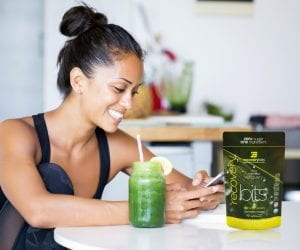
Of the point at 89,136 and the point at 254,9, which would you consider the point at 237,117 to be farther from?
the point at 89,136

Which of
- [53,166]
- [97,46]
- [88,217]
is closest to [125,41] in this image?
[97,46]

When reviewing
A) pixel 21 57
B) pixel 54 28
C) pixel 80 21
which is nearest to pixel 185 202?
pixel 80 21

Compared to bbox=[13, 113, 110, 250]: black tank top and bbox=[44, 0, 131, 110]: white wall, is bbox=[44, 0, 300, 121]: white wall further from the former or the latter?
bbox=[13, 113, 110, 250]: black tank top

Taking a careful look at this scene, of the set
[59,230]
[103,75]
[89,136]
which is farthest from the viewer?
[89,136]

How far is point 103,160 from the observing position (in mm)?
2035

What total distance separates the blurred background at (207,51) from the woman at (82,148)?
9.25 ft

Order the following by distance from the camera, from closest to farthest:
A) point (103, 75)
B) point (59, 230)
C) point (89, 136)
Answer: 1. point (59, 230)
2. point (103, 75)
3. point (89, 136)

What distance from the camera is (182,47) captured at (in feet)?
16.6

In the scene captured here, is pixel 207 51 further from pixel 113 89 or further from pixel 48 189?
pixel 48 189

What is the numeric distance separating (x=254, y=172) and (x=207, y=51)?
12.0 feet

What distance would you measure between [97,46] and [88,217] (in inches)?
21.5

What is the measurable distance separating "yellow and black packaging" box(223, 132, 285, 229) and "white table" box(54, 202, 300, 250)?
0.05 metres

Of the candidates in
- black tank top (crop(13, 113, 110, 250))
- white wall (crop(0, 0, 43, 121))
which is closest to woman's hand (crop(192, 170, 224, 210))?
black tank top (crop(13, 113, 110, 250))

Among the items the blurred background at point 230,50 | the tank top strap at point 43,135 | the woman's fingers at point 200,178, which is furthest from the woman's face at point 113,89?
the blurred background at point 230,50
